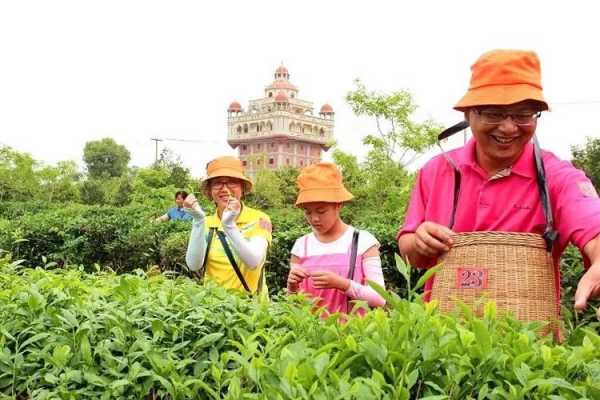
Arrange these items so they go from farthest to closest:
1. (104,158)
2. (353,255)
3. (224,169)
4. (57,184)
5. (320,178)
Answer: (104,158)
(57,184)
(224,169)
(320,178)
(353,255)

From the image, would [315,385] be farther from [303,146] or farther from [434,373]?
[303,146]

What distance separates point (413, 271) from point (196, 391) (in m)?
4.54

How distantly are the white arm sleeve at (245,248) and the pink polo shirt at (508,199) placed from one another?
1330 mm

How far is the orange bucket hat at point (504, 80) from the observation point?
2307 millimetres

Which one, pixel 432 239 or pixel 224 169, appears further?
pixel 224 169

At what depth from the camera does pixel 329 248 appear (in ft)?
11.7

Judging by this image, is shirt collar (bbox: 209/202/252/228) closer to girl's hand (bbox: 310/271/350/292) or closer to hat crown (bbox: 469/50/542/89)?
girl's hand (bbox: 310/271/350/292)

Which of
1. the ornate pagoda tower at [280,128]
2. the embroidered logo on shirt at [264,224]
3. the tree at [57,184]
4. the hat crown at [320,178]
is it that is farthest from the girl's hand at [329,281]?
the ornate pagoda tower at [280,128]

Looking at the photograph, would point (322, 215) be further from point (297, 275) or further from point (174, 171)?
point (174, 171)

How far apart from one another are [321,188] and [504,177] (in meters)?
1.25

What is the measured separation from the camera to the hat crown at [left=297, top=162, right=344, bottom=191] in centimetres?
360

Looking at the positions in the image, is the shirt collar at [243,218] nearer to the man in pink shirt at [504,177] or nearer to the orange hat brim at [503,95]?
the man in pink shirt at [504,177]

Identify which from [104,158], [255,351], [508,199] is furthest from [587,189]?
[104,158]

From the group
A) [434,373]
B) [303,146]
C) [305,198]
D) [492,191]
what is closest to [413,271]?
[305,198]
